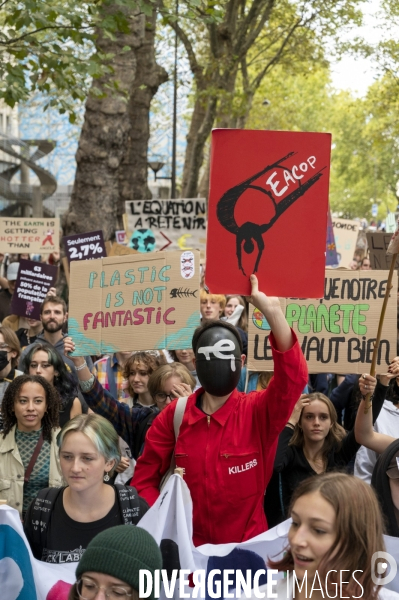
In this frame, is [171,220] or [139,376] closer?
[139,376]

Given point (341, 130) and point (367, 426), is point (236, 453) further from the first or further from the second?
point (341, 130)

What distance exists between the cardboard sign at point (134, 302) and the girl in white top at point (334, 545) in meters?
3.37

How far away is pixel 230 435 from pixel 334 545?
4.03 ft

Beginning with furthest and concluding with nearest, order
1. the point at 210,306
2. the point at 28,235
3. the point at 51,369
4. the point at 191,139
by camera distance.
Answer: the point at 191,139, the point at 28,235, the point at 210,306, the point at 51,369

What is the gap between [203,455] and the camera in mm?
3869

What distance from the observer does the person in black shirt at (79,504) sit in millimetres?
3686

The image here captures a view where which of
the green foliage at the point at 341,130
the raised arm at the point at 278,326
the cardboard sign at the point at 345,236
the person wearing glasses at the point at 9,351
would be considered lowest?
the person wearing glasses at the point at 9,351

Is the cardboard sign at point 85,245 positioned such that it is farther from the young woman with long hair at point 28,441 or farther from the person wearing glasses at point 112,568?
the person wearing glasses at point 112,568

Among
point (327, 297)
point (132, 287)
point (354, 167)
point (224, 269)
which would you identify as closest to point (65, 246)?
point (132, 287)

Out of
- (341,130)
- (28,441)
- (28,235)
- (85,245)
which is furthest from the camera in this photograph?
(341,130)

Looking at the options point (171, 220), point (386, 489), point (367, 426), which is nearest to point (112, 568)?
point (386, 489)

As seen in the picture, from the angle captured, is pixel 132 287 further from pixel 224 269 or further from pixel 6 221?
pixel 6 221

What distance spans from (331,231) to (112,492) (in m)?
10.1

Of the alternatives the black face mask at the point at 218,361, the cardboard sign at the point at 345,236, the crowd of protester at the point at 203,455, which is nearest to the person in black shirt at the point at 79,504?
the crowd of protester at the point at 203,455
